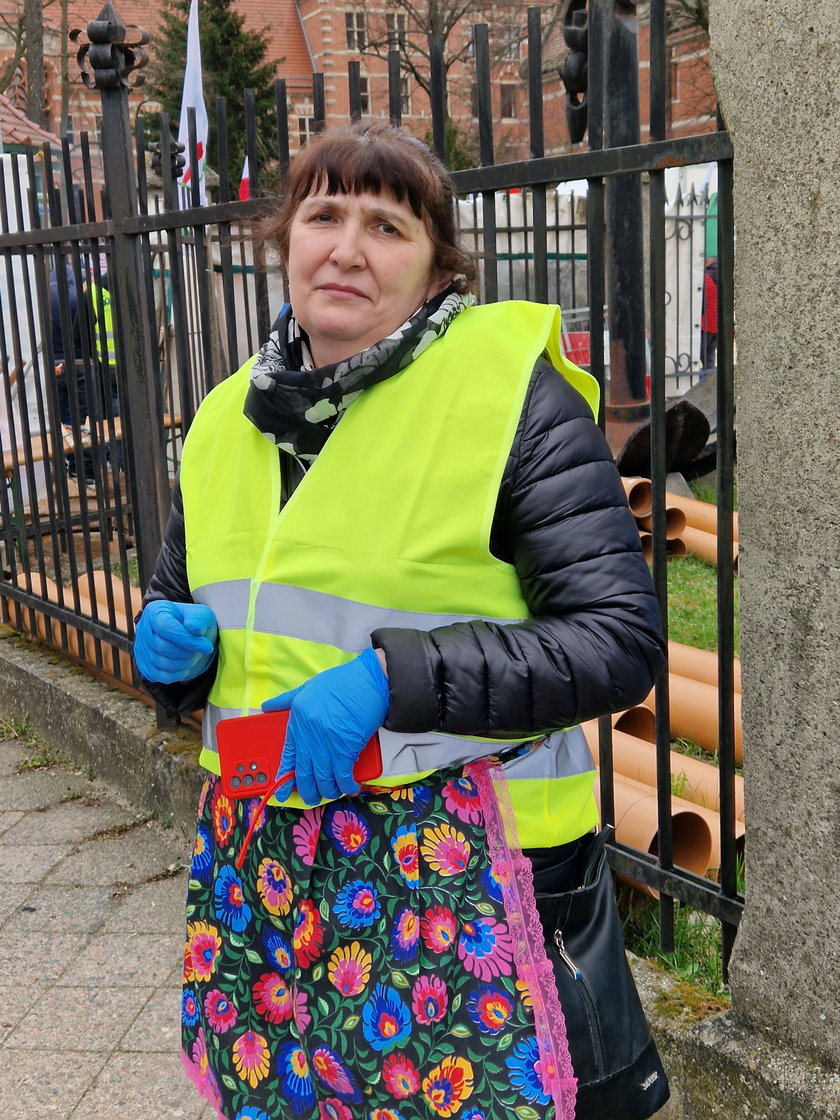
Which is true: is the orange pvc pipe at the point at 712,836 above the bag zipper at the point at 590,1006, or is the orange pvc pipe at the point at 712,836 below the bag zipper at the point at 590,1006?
below

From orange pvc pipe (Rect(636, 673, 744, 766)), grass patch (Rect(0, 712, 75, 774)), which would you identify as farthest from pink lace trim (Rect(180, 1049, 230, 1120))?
grass patch (Rect(0, 712, 75, 774))

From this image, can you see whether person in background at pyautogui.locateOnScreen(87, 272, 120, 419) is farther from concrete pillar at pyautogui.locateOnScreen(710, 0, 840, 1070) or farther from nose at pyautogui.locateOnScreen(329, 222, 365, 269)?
concrete pillar at pyautogui.locateOnScreen(710, 0, 840, 1070)

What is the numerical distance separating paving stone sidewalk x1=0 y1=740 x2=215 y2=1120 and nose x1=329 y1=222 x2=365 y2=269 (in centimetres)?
191

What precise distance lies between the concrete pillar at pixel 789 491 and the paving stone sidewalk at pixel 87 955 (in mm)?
1379

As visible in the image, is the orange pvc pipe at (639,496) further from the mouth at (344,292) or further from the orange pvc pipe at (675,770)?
the mouth at (344,292)

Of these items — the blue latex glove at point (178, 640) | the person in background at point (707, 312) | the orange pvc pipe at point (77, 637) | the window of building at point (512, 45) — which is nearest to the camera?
the blue latex glove at point (178, 640)

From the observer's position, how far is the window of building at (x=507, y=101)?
4278cm

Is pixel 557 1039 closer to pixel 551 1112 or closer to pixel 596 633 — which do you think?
pixel 551 1112

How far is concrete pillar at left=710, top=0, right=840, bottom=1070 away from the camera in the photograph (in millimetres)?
1716

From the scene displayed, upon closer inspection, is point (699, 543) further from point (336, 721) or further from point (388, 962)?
point (336, 721)

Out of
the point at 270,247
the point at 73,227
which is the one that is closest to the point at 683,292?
the point at 73,227

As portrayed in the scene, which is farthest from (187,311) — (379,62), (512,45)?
(379,62)

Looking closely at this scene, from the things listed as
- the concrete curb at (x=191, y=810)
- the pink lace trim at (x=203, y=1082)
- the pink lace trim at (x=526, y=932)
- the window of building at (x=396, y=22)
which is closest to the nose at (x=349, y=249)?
the pink lace trim at (x=526, y=932)

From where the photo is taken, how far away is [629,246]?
294 inches
